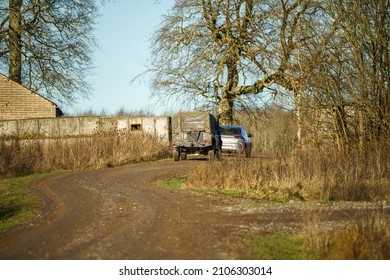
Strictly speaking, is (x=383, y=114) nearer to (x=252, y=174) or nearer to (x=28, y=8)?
(x=252, y=174)

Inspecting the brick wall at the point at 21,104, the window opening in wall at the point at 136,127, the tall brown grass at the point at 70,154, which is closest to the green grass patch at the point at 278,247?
the tall brown grass at the point at 70,154

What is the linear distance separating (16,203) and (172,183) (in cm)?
490

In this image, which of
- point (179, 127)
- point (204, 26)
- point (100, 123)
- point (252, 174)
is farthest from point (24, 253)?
point (204, 26)

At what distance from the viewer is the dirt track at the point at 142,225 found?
26.2ft

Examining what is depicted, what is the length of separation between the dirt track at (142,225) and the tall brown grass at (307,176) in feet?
4.50

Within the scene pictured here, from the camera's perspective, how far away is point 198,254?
774 cm

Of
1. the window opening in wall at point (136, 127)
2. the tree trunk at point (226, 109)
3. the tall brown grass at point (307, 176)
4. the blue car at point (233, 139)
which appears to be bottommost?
the tall brown grass at point (307, 176)

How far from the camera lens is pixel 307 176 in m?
15.7

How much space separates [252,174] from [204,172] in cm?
153

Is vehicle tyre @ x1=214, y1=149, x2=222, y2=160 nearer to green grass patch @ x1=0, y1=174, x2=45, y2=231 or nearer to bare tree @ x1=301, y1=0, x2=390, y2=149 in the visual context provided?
bare tree @ x1=301, y1=0, x2=390, y2=149

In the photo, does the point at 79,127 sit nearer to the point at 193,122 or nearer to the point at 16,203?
the point at 193,122

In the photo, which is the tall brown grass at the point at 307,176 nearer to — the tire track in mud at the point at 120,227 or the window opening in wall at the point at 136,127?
the tire track in mud at the point at 120,227

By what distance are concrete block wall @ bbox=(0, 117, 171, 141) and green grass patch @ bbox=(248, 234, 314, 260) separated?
70.9 ft

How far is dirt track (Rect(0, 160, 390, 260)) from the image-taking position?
314 inches
